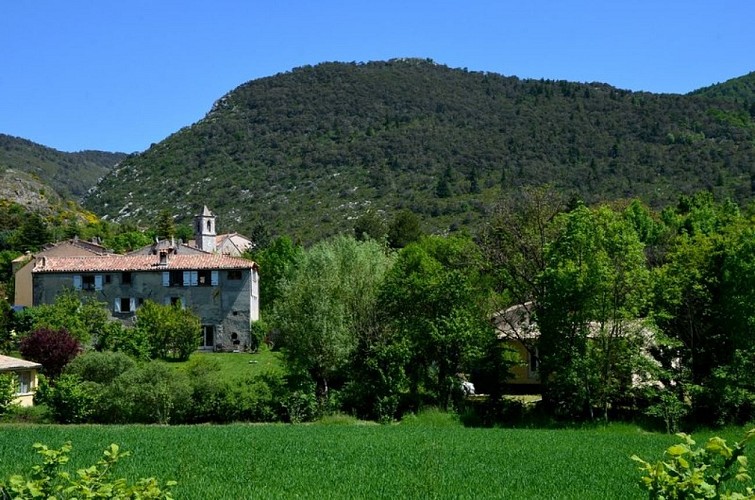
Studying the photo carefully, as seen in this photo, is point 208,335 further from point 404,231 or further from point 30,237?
point 30,237

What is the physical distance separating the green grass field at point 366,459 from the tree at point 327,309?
7.28 metres

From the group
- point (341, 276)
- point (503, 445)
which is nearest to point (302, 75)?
point (341, 276)

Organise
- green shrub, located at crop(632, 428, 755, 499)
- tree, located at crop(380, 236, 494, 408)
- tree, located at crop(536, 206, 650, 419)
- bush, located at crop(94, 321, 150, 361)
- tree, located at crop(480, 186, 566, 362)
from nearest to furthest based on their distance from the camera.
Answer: green shrub, located at crop(632, 428, 755, 499), tree, located at crop(536, 206, 650, 419), tree, located at crop(380, 236, 494, 408), tree, located at crop(480, 186, 566, 362), bush, located at crop(94, 321, 150, 361)

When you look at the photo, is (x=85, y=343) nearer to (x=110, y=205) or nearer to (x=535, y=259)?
(x=535, y=259)

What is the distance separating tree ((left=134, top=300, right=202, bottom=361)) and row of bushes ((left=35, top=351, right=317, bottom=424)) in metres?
13.3

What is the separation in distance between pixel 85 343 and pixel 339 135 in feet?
376

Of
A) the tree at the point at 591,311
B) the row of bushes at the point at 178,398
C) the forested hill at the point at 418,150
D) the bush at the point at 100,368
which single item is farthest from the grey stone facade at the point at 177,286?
the forested hill at the point at 418,150

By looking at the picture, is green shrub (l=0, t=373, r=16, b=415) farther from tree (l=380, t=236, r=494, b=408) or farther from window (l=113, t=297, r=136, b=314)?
window (l=113, t=297, r=136, b=314)

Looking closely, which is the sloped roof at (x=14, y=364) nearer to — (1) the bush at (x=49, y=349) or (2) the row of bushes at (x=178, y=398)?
(1) the bush at (x=49, y=349)

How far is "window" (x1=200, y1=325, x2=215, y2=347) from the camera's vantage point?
58.7m

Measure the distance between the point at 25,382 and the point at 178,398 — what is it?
996 centimetres

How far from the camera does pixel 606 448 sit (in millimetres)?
24156

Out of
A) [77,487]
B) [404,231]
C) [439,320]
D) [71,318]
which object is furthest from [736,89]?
[77,487]

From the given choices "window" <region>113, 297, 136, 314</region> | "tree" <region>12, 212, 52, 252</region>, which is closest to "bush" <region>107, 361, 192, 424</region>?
"window" <region>113, 297, 136, 314</region>
